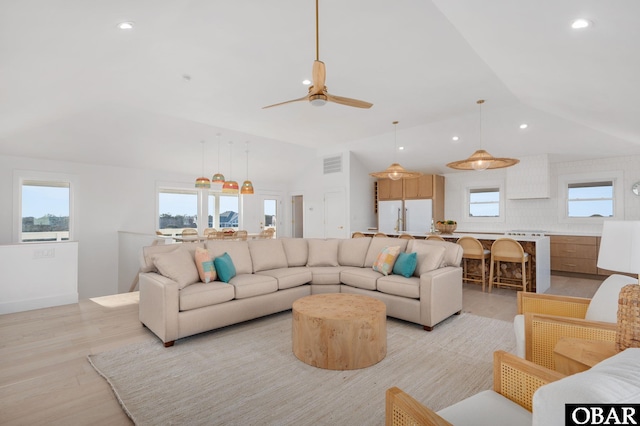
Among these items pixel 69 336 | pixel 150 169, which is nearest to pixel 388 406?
pixel 69 336

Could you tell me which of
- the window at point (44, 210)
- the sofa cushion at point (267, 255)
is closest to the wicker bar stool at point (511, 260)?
the sofa cushion at point (267, 255)

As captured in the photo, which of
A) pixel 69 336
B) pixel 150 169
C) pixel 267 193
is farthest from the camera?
pixel 267 193

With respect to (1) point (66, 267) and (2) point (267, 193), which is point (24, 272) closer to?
(1) point (66, 267)

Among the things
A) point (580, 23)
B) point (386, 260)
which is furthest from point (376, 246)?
point (580, 23)

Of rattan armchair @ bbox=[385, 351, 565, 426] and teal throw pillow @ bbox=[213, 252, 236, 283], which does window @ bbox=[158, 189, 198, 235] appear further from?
rattan armchair @ bbox=[385, 351, 565, 426]

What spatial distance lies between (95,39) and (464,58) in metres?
3.84

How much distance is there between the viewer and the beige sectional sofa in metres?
3.15

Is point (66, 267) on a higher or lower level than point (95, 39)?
lower

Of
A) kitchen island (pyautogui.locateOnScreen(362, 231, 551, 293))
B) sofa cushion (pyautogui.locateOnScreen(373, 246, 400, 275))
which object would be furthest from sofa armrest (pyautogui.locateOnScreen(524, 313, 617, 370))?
kitchen island (pyautogui.locateOnScreen(362, 231, 551, 293))

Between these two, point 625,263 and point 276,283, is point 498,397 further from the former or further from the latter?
point 276,283

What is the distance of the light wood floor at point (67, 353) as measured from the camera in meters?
2.04

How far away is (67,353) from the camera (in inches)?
112

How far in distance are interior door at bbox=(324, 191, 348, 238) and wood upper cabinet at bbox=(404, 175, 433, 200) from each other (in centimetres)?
179

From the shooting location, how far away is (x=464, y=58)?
12.1 feet
